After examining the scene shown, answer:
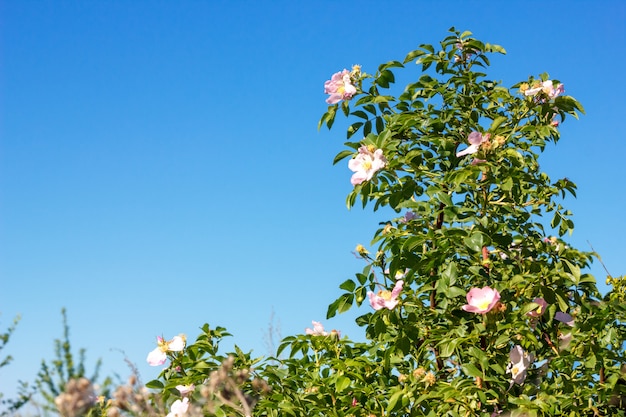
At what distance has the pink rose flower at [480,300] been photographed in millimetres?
2311

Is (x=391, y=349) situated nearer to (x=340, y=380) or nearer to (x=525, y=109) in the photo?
(x=340, y=380)

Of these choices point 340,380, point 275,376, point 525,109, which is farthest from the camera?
point 525,109

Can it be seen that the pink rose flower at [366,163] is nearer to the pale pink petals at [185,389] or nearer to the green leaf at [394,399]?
the green leaf at [394,399]

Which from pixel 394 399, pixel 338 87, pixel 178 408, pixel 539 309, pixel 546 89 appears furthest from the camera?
pixel 338 87

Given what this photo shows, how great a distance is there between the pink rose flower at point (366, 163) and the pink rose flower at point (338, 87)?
1.24ft

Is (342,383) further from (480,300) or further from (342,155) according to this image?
(342,155)

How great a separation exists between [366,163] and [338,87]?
1.59 feet

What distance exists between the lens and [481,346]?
2.55 metres

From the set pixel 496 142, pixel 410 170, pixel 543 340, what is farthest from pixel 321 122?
pixel 543 340

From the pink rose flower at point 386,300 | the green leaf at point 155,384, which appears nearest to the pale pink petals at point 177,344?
the green leaf at point 155,384

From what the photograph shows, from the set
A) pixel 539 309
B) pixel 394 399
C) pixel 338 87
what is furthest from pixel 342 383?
pixel 338 87

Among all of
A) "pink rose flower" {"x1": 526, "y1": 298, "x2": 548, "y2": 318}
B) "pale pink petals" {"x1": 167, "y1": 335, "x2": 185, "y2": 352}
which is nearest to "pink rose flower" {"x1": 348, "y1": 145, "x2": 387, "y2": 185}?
"pink rose flower" {"x1": 526, "y1": 298, "x2": 548, "y2": 318}

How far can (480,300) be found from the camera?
2326mm

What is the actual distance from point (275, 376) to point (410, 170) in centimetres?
86
